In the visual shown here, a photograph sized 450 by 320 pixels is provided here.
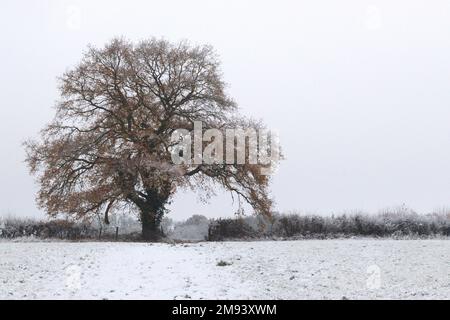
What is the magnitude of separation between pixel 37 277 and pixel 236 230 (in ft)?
60.3

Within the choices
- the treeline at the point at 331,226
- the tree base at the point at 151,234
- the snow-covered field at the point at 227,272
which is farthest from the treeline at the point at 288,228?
the snow-covered field at the point at 227,272

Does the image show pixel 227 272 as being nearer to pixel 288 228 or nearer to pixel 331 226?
pixel 288 228

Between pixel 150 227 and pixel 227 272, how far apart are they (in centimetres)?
1547

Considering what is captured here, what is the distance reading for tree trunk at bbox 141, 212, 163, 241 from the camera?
3347 centimetres

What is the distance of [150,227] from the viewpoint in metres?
33.9

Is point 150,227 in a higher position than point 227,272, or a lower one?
higher

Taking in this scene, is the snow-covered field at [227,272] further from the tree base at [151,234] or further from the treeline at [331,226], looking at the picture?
the treeline at [331,226]

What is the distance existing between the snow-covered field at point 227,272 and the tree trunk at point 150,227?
808 cm

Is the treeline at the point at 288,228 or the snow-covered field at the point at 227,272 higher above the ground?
the treeline at the point at 288,228

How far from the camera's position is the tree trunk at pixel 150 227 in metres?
33.5

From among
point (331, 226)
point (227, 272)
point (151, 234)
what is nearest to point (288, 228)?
point (331, 226)

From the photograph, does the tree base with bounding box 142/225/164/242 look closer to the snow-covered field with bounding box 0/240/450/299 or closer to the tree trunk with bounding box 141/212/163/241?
the tree trunk with bounding box 141/212/163/241
